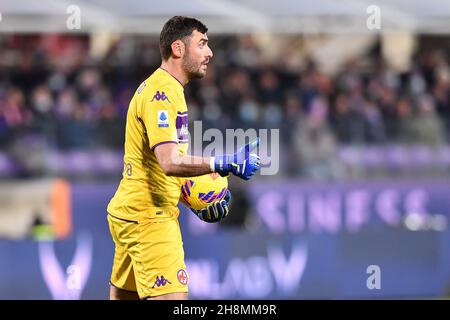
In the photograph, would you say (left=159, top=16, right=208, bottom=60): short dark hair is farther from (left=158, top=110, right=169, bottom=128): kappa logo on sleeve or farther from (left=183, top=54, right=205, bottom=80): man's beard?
(left=158, top=110, right=169, bottom=128): kappa logo on sleeve

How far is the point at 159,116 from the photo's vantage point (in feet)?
21.2

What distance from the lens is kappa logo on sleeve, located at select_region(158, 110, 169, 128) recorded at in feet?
21.1

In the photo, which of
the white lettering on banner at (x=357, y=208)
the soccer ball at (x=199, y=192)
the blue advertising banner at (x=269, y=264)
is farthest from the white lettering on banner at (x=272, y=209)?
the soccer ball at (x=199, y=192)

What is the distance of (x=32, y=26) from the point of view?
15266 millimetres

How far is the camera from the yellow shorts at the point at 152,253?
6.54 m

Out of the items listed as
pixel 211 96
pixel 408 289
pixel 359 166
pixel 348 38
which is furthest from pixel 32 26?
pixel 348 38

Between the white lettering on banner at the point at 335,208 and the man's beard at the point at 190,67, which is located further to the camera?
the white lettering on banner at the point at 335,208

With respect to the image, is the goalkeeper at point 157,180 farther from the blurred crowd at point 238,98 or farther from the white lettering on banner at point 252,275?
the blurred crowd at point 238,98

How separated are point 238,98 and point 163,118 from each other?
9.40 metres

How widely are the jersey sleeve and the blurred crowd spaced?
7.14 metres

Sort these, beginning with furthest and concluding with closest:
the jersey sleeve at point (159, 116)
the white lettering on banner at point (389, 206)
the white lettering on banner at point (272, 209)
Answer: the white lettering on banner at point (389, 206)
the white lettering on banner at point (272, 209)
the jersey sleeve at point (159, 116)

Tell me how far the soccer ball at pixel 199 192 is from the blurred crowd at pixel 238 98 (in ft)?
22.0

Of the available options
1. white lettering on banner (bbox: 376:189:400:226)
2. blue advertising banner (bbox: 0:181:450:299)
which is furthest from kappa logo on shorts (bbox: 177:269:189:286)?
white lettering on banner (bbox: 376:189:400:226)

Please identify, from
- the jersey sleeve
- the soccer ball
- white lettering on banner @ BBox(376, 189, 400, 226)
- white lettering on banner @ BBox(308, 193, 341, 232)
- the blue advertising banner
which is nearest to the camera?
the jersey sleeve
